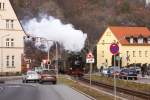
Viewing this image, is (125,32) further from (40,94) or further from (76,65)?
(40,94)

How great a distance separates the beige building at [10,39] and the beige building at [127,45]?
80.3 ft

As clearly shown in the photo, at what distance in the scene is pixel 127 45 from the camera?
12238cm

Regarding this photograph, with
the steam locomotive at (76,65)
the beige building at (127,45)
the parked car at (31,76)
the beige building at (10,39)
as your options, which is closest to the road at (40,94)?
the parked car at (31,76)

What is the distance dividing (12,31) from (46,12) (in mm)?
21546

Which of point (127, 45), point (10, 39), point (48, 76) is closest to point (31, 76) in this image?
point (48, 76)

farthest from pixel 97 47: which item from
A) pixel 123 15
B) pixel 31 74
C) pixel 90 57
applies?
pixel 90 57

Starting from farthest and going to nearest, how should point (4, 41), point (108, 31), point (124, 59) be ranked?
point (108, 31) < point (124, 59) < point (4, 41)

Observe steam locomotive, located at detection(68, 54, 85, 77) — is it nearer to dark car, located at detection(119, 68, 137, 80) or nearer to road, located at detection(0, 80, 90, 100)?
dark car, located at detection(119, 68, 137, 80)

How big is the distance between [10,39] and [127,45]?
31290 mm

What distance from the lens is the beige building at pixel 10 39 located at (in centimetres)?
10244

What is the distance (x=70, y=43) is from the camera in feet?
297

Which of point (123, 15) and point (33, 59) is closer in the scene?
point (33, 59)

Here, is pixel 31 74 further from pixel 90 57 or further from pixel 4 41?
pixel 4 41

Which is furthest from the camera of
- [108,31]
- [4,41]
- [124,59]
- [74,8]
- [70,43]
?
[74,8]
